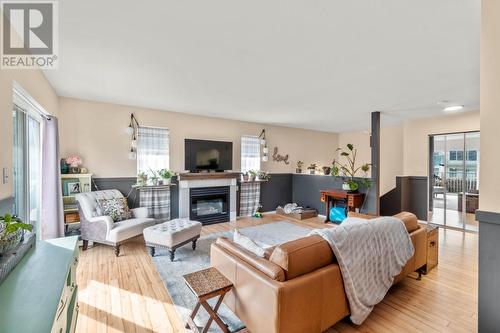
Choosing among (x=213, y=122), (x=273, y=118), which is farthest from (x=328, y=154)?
(x=213, y=122)

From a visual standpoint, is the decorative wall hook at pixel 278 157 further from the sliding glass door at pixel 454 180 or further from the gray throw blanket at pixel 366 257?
the gray throw blanket at pixel 366 257

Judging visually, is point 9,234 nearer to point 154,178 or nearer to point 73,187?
point 73,187

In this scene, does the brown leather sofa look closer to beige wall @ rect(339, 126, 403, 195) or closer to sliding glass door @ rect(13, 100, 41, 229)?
sliding glass door @ rect(13, 100, 41, 229)

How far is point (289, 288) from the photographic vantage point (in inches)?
→ 58.0

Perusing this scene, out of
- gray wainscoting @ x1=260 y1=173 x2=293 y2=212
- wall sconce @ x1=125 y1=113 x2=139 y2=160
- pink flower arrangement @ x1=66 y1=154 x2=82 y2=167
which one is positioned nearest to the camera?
pink flower arrangement @ x1=66 y1=154 x2=82 y2=167

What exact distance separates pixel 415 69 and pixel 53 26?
12.2 ft

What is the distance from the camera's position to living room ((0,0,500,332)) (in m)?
1.58

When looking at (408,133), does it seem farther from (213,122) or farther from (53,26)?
(53,26)

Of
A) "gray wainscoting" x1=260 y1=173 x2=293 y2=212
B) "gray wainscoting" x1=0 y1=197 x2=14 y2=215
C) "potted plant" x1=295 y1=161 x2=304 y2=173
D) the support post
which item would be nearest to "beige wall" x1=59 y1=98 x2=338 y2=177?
"gray wainscoting" x1=260 y1=173 x2=293 y2=212

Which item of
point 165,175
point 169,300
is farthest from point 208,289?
point 165,175

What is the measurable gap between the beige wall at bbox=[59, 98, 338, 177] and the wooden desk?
1.83m

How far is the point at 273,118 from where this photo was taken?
5.63 m

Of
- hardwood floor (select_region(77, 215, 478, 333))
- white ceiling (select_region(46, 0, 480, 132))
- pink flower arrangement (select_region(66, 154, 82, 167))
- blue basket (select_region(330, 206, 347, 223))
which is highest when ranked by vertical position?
white ceiling (select_region(46, 0, 480, 132))

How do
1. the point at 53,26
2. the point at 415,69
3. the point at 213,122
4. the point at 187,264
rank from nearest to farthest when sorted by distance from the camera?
the point at 53,26, the point at 415,69, the point at 187,264, the point at 213,122
